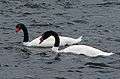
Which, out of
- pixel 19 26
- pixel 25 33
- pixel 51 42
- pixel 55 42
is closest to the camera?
pixel 55 42

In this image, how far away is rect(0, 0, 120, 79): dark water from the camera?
21.2 metres

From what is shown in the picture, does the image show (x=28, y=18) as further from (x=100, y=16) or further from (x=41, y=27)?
(x=100, y=16)

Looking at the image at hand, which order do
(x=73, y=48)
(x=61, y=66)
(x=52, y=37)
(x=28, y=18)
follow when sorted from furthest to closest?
1. (x=28, y=18)
2. (x=52, y=37)
3. (x=73, y=48)
4. (x=61, y=66)

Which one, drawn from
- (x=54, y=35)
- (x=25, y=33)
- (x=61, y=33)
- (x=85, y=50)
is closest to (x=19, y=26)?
(x=25, y=33)

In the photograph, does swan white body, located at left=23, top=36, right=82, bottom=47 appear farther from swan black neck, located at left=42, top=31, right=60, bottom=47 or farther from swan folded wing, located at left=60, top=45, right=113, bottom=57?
swan folded wing, located at left=60, top=45, right=113, bottom=57

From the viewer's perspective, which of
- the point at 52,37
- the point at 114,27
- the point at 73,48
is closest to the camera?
the point at 73,48

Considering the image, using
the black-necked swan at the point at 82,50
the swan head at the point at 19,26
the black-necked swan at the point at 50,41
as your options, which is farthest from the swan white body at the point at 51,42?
the swan head at the point at 19,26

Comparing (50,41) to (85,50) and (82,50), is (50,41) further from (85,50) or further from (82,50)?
(85,50)

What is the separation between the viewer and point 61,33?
27.9m

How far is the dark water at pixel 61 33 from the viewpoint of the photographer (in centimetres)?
2122

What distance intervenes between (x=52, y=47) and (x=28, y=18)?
5422 mm

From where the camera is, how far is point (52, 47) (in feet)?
84.2

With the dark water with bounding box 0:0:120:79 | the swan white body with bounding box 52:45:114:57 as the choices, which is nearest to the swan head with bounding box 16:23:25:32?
the dark water with bounding box 0:0:120:79

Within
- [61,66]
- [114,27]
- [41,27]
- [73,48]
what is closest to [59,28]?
[41,27]
